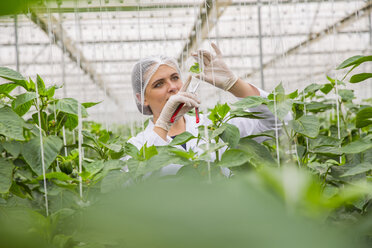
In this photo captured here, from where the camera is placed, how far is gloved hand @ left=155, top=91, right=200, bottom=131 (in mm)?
1005

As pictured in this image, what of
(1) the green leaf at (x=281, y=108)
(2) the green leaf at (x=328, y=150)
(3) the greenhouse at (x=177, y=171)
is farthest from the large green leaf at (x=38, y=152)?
(2) the green leaf at (x=328, y=150)

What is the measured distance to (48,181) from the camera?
0.77 m

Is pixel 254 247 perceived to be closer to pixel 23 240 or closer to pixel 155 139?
pixel 23 240

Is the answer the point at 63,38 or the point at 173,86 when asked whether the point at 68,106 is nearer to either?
the point at 173,86

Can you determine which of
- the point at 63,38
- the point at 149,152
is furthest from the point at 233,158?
the point at 63,38

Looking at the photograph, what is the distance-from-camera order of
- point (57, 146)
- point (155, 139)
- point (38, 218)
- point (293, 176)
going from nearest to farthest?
point (293, 176) → point (38, 218) → point (57, 146) → point (155, 139)

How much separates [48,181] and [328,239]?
29.9 inches

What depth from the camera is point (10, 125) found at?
0.67 m

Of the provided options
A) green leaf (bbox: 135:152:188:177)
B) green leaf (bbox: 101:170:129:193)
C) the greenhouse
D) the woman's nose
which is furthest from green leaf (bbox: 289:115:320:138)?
the woman's nose

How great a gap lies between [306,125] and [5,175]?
0.61 m

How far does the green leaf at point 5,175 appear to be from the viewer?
633 millimetres

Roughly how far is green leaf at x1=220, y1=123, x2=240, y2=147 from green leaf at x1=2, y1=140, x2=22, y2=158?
1.41 feet

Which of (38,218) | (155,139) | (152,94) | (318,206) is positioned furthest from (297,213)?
(152,94)

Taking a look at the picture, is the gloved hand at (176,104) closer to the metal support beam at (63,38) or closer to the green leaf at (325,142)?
the metal support beam at (63,38)
